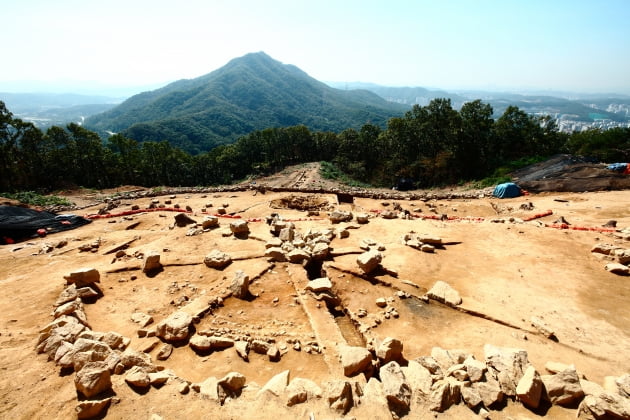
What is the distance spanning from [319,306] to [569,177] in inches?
827

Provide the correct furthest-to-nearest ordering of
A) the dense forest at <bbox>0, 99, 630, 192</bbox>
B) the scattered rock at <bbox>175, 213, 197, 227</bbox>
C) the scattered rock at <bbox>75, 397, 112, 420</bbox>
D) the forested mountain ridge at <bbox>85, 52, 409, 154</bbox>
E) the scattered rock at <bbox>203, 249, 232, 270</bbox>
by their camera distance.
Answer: the forested mountain ridge at <bbox>85, 52, 409, 154</bbox> → the dense forest at <bbox>0, 99, 630, 192</bbox> → the scattered rock at <bbox>175, 213, 197, 227</bbox> → the scattered rock at <bbox>203, 249, 232, 270</bbox> → the scattered rock at <bbox>75, 397, 112, 420</bbox>

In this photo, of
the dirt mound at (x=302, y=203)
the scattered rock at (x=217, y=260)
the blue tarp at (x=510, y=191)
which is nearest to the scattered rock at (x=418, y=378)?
the scattered rock at (x=217, y=260)

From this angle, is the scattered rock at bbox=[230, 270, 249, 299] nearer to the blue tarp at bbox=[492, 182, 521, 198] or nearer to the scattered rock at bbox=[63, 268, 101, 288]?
the scattered rock at bbox=[63, 268, 101, 288]

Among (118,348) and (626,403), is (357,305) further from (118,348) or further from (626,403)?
(118,348)

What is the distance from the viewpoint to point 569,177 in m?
19.3

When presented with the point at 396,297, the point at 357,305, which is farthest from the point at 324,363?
the point at 396,297

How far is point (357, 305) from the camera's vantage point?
7727mm

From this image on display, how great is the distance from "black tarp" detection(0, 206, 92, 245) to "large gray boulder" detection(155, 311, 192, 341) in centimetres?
1184

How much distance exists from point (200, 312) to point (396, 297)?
4951 mm

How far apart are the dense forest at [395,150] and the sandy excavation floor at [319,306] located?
746 inches

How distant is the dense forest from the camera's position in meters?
29.0

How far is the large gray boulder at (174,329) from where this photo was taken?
19.8 feet

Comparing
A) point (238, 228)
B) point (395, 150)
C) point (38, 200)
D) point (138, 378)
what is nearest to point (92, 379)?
point (138, 378)

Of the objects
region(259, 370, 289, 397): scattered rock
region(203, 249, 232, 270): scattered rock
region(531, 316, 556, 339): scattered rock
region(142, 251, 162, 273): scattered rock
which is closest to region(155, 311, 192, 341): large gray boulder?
region(259, 370, 289, 397): scattered rock
